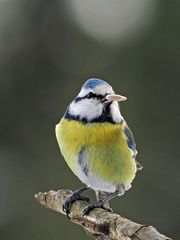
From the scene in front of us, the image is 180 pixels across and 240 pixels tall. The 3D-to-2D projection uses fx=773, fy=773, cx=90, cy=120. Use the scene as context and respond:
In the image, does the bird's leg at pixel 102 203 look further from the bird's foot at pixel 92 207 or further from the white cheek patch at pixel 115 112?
the white cheek patch at pixel 115 112

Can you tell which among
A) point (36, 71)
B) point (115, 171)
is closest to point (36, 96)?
point (36, 71)

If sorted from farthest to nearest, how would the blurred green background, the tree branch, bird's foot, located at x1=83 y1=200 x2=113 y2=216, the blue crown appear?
the blurred green background < the blue crown < bird's foot, located at x1=83 y1=200 x2=113 y2=216 < the tree branch

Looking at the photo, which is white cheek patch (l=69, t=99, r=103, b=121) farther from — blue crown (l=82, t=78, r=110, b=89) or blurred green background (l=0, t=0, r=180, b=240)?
blurred green background (l=0, t=0, r=180, b=240)

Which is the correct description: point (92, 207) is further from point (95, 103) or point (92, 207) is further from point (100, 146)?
point (95, 103)

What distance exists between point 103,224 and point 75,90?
3.71 m

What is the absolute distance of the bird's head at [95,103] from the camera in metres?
2.83

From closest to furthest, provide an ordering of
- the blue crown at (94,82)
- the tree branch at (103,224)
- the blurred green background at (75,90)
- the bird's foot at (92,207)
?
the tree branch at (103,224), the bird's foot at (92,207), the blue crown at (94,82), the blurred green background at (75,90)

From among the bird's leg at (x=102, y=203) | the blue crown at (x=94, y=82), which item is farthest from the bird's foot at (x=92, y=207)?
the blue crown at (x=94, y=82)

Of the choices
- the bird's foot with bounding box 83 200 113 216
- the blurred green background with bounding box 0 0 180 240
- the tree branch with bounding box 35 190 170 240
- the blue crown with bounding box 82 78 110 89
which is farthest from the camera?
the blurred green background with bounding box 0 0 180 240

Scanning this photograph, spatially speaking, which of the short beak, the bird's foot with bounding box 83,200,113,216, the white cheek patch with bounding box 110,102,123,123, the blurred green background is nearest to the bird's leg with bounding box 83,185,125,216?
the bird's foot with bounding box 83,200,113,216

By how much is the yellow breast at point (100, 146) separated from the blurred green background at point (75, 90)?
8.41 ft

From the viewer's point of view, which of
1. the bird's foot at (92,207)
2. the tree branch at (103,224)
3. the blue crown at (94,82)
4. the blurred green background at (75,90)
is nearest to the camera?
the tree branch at (103,224)

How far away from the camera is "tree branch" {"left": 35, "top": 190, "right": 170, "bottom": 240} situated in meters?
2.20

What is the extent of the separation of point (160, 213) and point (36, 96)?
4.63ft
